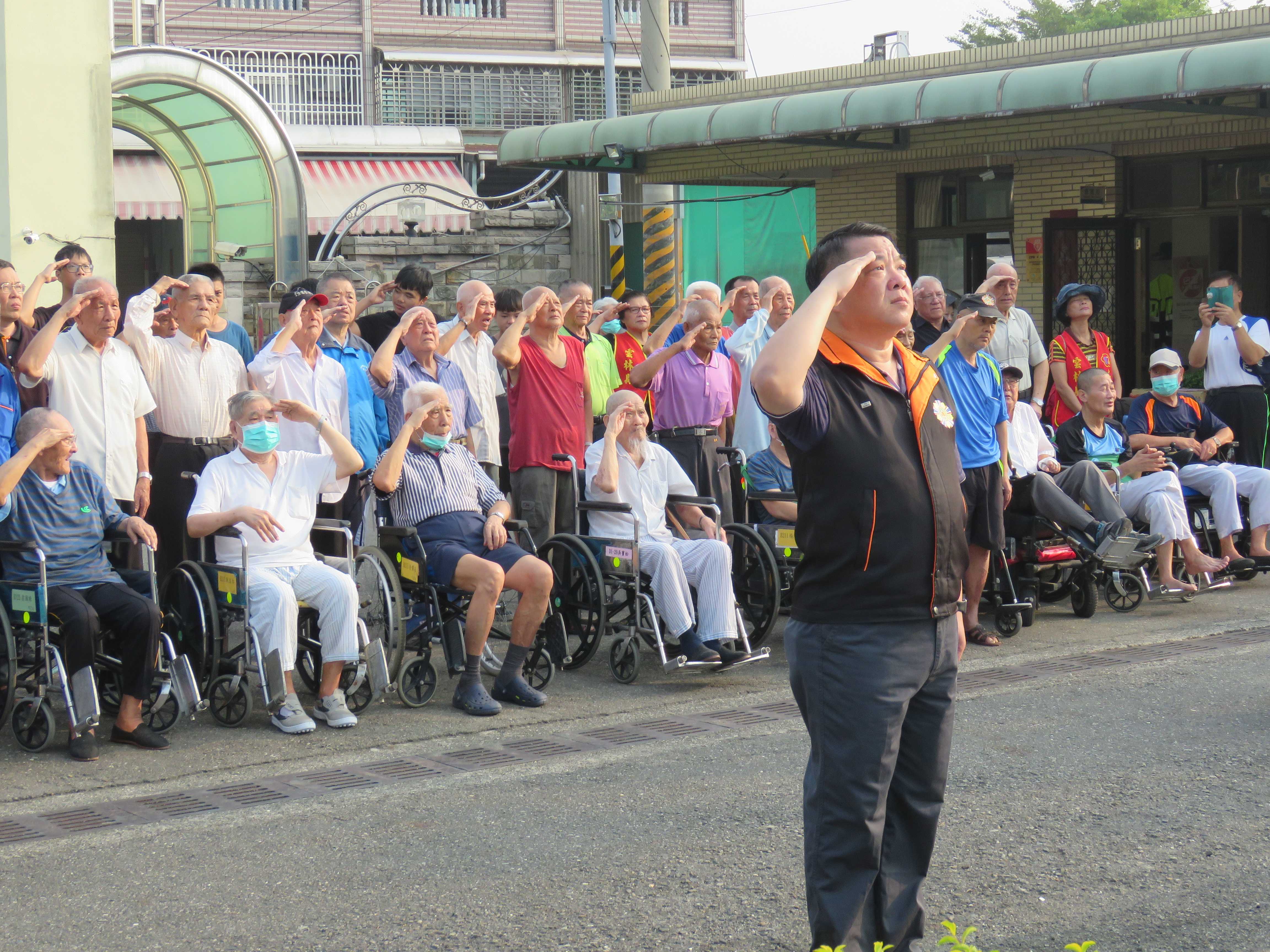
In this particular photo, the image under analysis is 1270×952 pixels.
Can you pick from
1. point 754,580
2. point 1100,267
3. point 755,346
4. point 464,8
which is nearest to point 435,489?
point 754,580

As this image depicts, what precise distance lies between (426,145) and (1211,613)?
891 inches

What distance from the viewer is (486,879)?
4.76 m

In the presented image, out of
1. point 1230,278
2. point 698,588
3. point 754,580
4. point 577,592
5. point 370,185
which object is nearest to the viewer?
point 698,588

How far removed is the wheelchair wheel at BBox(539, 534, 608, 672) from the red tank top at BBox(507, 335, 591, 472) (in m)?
0.80

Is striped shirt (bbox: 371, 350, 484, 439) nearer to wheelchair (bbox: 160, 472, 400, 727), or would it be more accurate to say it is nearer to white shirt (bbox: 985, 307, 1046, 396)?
wheelchair (bbox: 160, 472, 400, 727)

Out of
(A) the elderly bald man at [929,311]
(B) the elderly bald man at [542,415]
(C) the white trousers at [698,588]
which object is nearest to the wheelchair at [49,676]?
(C) the white trousers at [698,588]

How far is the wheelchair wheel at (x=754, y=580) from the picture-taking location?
8.24 m

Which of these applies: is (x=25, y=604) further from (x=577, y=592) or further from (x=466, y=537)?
(x=577, y=592)

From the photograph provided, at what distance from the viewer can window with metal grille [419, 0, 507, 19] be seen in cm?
4281

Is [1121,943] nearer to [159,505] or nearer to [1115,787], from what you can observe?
[1115,787]

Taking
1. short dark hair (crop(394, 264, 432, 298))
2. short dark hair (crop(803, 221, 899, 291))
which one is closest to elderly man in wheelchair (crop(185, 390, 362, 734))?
short dark hair (crop(394, 264, 432, 298))

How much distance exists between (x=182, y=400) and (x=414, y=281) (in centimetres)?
206

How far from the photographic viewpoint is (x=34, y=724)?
20.9 feet

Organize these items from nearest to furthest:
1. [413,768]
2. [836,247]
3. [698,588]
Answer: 1. [836,247]
2. [413,768]
3. [698,588]
